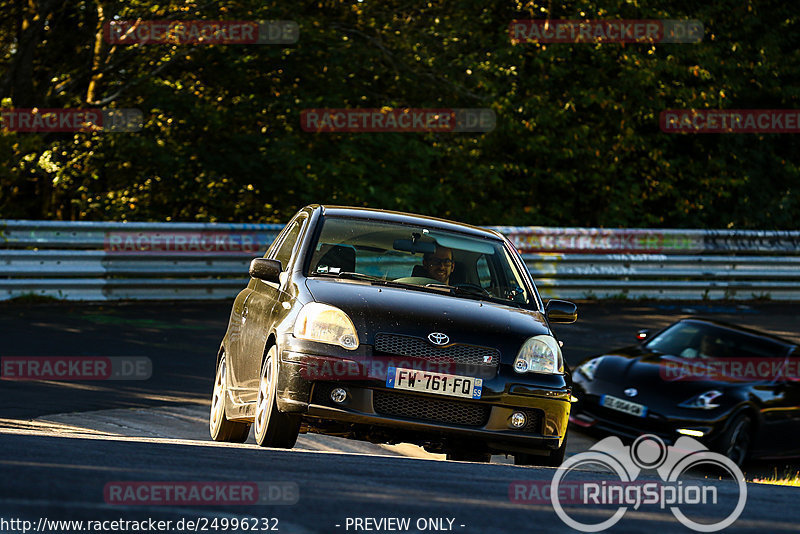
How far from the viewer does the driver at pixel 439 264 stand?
8367 mm

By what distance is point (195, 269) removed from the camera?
18875 millimetres

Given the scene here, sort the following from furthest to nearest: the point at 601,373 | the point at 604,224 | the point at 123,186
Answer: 1. the point at 604,224
2. the point at 123,186
3. the point at 601,373

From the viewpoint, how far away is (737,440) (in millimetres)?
11703

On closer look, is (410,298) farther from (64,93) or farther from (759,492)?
(64,93)

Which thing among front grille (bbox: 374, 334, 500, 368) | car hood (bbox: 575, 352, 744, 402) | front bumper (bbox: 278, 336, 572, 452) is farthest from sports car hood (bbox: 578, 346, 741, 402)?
front grille (bbox: 374, 334, 500, 368)

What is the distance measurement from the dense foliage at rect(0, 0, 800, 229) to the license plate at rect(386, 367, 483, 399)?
47.4 feet

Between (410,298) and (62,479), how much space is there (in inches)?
121

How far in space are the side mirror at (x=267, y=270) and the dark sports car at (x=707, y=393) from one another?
496cm

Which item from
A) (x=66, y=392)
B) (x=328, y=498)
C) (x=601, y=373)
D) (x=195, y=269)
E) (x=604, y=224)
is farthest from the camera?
(x=604, y=224)

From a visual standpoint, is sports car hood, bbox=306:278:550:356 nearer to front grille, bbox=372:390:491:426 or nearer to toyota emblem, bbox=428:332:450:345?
toyota emblem, bbox=428:332:450:345

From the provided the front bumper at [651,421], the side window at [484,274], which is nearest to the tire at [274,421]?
the side window at [484,274]

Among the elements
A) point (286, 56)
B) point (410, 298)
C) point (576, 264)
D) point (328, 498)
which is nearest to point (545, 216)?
point (576, 264)

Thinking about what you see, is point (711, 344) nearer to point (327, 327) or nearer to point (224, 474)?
point (327, 327)

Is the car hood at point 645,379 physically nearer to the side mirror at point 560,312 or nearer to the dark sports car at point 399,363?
the side mirror at point 560,312
